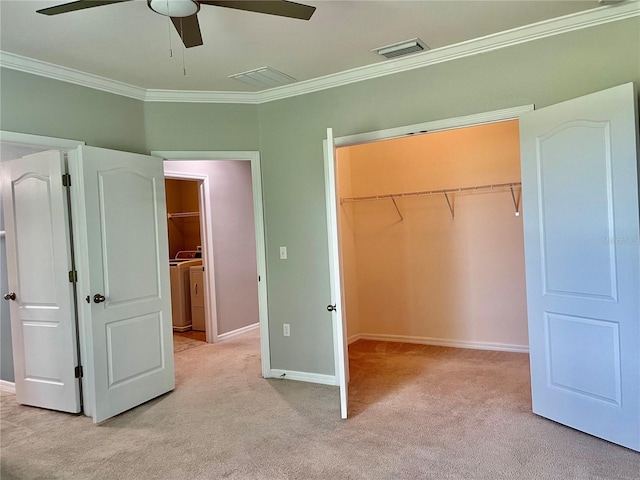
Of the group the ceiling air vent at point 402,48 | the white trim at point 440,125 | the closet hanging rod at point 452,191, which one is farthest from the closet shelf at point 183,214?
the ceiling air vent at point 402,48

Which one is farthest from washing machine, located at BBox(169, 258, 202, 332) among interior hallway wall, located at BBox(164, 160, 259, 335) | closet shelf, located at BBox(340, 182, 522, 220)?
closet shelf, located at BBox(340, 182, 522, 220)

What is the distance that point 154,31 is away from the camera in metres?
2.76

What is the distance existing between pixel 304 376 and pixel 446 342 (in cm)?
181

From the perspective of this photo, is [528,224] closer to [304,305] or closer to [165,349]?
[304,305]

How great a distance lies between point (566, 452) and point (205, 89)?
3699 mm

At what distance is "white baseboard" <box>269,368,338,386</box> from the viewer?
3902mm

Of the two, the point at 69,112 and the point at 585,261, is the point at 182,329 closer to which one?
the point at 69,112

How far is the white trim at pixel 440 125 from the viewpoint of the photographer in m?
3.11

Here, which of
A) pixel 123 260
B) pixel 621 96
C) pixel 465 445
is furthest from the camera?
pixel 123 260

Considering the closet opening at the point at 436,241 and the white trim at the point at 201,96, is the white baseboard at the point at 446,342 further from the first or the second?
the white trim at the point at 201,96

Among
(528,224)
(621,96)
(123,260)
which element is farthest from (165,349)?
(621,96)

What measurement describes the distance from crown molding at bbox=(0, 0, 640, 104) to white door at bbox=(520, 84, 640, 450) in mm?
564

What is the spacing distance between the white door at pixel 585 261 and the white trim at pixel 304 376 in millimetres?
1616

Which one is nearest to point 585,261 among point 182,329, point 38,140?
point 38,140
